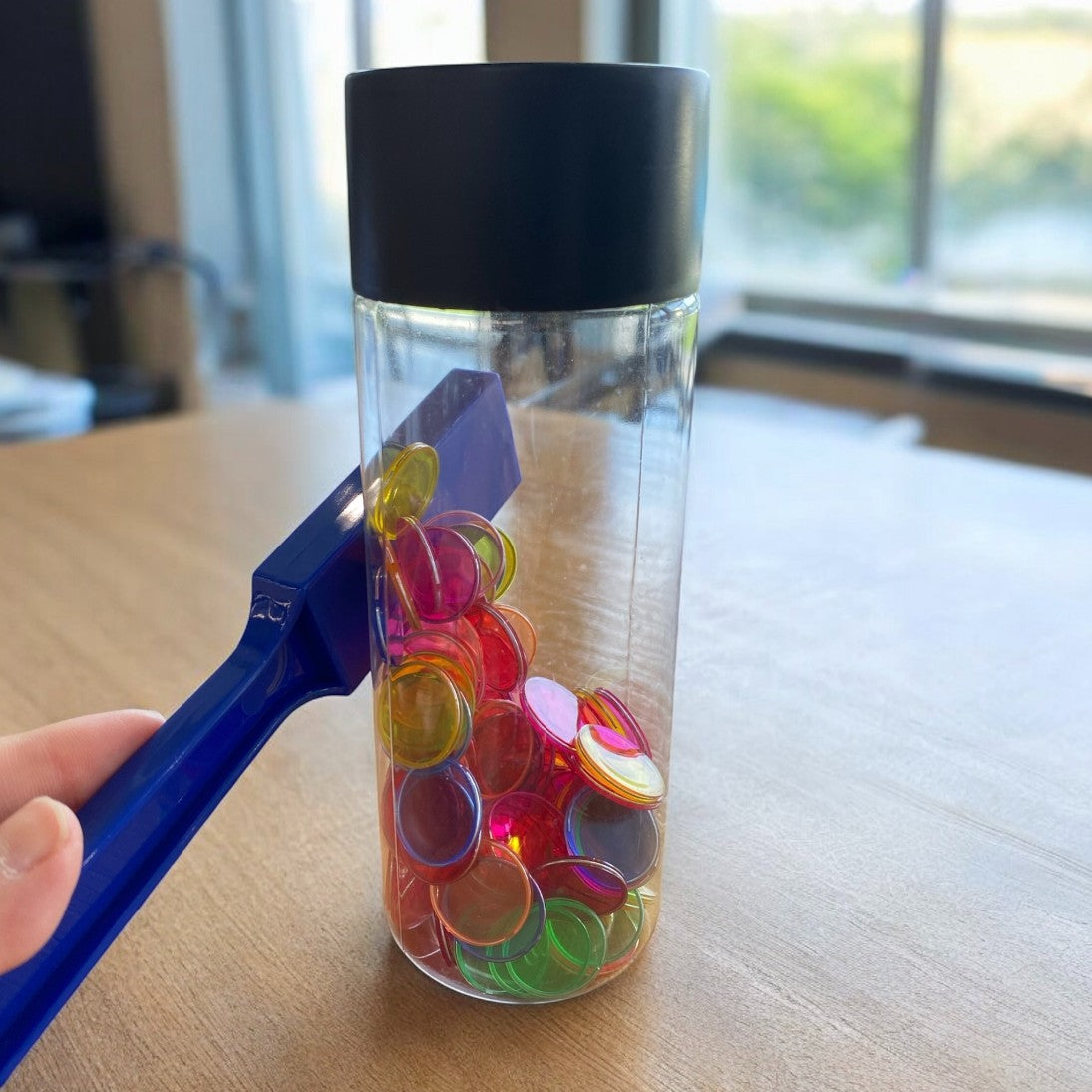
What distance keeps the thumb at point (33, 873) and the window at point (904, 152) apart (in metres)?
2.04

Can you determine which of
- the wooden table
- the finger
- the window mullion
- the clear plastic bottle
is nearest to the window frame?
the window mullion

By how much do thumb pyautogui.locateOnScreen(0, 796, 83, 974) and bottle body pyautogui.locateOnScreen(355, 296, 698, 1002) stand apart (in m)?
0.11

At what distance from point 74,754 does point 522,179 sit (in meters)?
0.23

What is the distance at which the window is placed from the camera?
2.01 meters

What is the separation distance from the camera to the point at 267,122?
3070mm

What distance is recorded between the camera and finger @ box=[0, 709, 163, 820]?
0.38 m

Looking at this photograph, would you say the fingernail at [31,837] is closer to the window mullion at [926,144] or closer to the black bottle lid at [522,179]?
the black bottle lid at [522,179]

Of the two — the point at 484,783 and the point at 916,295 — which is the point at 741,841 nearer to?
the point at 484,783

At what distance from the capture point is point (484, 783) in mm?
378

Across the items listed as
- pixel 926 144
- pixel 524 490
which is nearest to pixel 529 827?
pixel 524 490

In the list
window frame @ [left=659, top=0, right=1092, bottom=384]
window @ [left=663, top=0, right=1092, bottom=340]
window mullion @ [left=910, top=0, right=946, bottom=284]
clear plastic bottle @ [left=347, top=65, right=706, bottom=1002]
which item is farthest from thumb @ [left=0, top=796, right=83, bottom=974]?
window mullion @ [left=910, top=0, right=946, bottom=284]

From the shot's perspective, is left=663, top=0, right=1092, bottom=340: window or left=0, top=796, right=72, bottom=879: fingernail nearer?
left=0, top=796, right=72, bottom=879: fingernail

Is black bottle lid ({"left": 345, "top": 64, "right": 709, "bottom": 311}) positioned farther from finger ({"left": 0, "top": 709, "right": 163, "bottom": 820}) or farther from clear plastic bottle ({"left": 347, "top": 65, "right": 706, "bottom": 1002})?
finger ({"left": 0, "top": 709, "right": 163, "bottom": 820})

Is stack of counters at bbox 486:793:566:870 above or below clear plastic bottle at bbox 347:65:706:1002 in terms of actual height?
below
